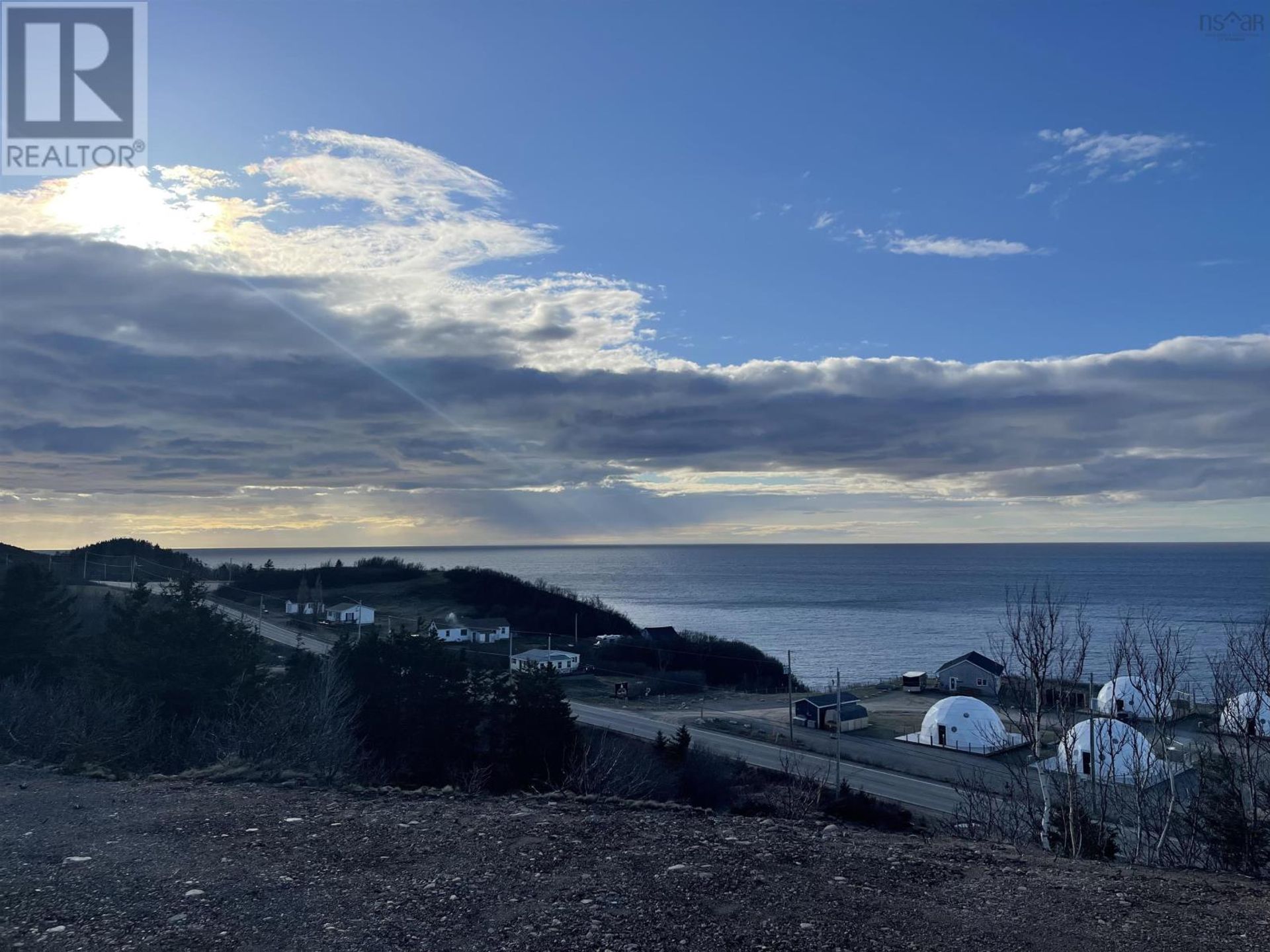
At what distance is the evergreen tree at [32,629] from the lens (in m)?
22.5

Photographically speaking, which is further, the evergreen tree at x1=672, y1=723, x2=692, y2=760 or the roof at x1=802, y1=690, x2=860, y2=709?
the roof at x1=802, y1=690, x2=860, y2=709

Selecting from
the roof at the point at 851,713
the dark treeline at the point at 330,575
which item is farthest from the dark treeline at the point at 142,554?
the roof at the point at 851,713

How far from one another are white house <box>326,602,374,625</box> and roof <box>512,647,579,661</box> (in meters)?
14.0

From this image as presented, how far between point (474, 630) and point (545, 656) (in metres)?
10.3

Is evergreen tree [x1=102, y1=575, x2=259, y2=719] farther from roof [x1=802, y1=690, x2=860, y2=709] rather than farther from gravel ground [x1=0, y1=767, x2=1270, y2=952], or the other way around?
roof [x1=802, y1=690, x2=860, y2=709]

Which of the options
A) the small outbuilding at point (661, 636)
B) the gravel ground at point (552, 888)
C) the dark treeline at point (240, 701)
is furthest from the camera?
the small outbuilding at point (661, 636)

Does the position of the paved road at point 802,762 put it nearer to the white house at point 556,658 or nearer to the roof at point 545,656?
the white house at point 556,658

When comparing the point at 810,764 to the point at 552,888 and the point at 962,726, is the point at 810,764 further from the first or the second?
the point at 552,888

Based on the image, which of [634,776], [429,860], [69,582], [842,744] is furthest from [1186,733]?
[69,582]

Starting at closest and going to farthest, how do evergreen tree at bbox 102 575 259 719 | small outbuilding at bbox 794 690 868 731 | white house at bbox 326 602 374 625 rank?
evergreen tree at bbox 102 575 259 719, small outbuilding at bbox 794 690 868 731, white house at bbox 326 602 374 625

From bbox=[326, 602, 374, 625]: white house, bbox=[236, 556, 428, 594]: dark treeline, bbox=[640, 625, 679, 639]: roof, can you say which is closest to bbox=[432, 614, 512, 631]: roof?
bbox=[326, 602, 374, 625]: white house

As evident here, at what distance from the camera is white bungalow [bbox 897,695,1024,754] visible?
3712cm

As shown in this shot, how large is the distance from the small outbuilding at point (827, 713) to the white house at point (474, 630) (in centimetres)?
3095

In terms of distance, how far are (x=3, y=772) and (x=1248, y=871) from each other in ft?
49.5
